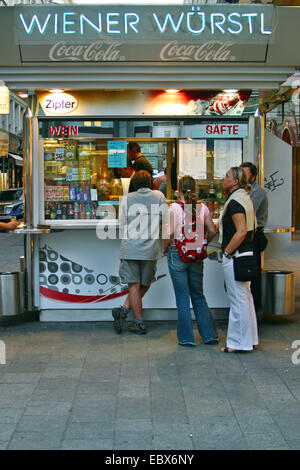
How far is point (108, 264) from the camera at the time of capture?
281 inches

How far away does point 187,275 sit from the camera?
618cm

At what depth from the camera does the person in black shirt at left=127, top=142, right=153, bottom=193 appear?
23.2 ft

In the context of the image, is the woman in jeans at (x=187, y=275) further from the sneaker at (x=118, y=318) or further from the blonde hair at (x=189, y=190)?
the sneaker at (x=118, y=318)

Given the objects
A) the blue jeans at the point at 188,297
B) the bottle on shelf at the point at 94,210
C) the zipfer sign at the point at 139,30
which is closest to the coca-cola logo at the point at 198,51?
the zipfer sign at the point at 139,30

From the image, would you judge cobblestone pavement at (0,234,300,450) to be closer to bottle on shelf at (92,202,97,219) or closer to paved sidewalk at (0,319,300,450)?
paved sidewalk at (0,319,300,450)

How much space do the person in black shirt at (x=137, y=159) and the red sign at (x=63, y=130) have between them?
2.28 feet

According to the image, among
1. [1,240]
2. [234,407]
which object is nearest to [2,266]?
[1,240]

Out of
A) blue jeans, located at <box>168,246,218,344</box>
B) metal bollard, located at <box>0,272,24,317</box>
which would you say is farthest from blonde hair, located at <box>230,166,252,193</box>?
metal bollard, located at <box>0,272,24,317</box>

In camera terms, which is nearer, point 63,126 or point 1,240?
point 63,126

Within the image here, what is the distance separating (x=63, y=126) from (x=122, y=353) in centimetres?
275

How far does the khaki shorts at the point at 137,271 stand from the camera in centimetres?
657

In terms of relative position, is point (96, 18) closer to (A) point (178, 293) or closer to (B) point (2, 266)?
→ (A) point (178, 293)

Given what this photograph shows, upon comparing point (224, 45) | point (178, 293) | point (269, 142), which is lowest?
point (178, 293)

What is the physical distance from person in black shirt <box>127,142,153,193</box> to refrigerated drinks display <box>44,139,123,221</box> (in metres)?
0.23
